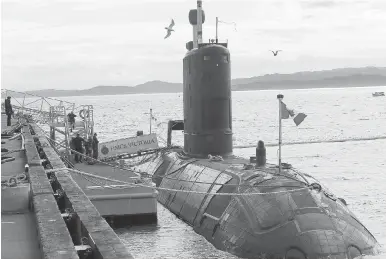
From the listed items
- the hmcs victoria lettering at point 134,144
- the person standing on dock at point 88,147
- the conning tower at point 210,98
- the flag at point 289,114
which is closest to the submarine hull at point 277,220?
the flag at point 289,114

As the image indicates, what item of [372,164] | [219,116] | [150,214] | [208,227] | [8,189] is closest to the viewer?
[8,189]

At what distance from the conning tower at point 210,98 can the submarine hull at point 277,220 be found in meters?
2.86

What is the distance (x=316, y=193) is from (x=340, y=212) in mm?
647

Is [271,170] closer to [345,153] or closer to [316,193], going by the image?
[316,193]

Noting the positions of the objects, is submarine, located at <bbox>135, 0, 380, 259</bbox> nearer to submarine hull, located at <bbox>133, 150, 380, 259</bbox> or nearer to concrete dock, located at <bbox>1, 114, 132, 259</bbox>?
submarine hull, located at <bbox>133, 150, 380, 259</bbox>

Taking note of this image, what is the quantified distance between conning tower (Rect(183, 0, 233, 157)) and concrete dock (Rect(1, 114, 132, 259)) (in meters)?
8.00

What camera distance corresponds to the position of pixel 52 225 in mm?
6375

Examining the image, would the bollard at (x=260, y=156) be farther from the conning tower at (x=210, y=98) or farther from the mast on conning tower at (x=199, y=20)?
the mast on conning tower at (x=199, y=20)

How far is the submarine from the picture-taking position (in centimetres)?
1056

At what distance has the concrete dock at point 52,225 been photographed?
5.50 meters

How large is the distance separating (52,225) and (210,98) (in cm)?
1152

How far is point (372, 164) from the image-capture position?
37812 mm

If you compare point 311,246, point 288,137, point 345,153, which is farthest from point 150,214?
point 288,137

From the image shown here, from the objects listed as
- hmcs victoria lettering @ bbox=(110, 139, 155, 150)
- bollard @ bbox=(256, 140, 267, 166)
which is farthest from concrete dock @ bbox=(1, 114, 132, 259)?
hmcs victoria lettering @ bbox=(110, 139, 155, 150)
